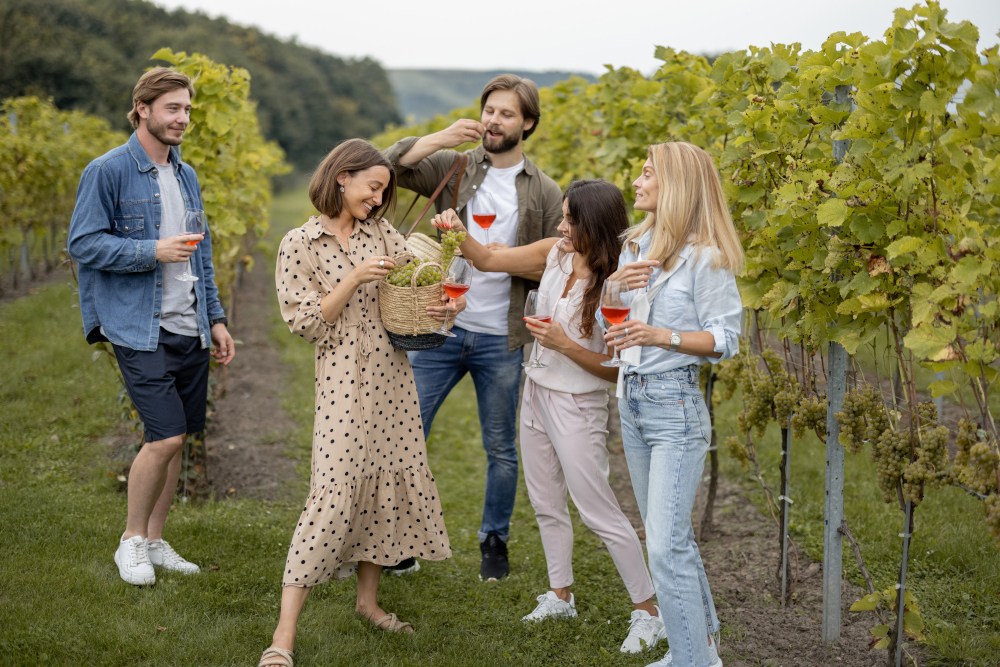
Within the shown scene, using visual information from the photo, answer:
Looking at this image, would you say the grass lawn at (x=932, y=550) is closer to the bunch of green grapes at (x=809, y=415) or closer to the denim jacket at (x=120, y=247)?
the bunch of green grapes at (x=809, y=415)

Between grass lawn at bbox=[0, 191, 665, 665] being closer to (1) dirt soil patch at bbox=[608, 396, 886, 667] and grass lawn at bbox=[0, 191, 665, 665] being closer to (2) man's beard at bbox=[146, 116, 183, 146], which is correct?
(1) dirt soil patch at bbox=[608, 396, 886, 667]

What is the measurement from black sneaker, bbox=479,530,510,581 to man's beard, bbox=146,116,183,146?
7.75 ft

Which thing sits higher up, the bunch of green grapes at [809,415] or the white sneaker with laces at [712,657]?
the bunch of green grapes at [809,415]

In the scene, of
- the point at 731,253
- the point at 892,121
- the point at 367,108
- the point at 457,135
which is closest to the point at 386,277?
the point at 457,135

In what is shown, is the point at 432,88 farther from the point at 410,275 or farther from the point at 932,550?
the point at 410,275

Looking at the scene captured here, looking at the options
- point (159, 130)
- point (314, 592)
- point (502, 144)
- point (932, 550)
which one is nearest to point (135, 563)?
point (314, 592)

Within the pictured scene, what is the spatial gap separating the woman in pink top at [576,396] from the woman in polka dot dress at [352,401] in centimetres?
36

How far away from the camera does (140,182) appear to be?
329cm

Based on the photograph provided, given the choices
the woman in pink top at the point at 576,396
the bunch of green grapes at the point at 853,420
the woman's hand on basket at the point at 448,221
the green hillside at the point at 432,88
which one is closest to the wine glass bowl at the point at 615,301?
the woman in pink top at the point at 576,396

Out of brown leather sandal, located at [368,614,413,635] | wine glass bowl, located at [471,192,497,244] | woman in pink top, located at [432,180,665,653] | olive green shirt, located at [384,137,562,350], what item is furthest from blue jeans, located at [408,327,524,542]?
brown leather sandal, located at [368,614,413,635]

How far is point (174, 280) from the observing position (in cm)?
333

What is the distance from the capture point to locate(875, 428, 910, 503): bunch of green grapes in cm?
258

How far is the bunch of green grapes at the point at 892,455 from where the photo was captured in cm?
258

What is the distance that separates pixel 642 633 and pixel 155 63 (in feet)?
150
